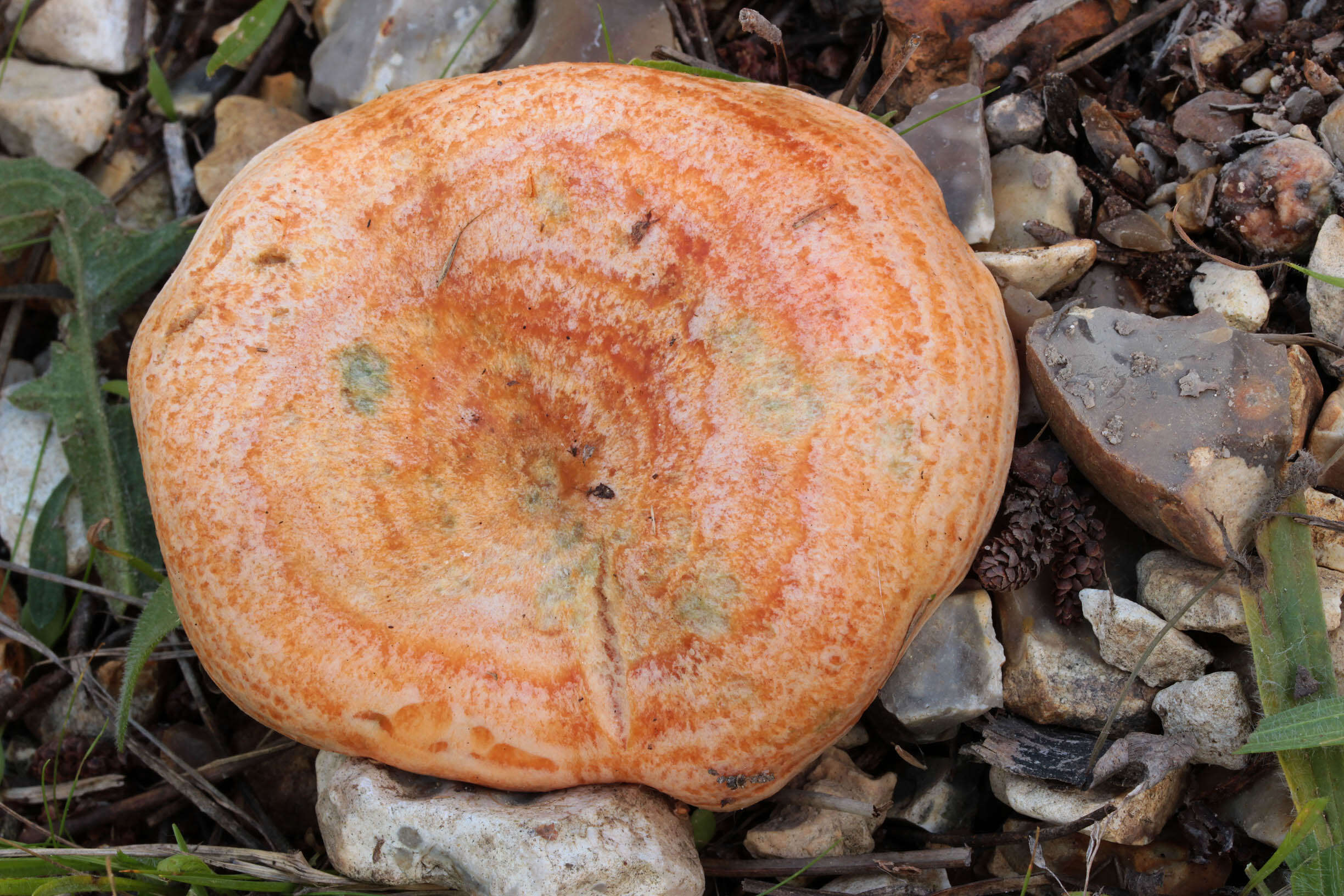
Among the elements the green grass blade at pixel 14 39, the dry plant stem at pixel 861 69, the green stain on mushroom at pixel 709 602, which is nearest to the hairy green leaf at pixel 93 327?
the green grass blade at pixel 14 39

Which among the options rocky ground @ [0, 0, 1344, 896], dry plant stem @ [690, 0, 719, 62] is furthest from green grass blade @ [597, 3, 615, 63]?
dry plant stem @ [690, 0, 719, 62]

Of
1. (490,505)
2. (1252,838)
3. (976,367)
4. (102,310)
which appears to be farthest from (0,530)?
(1252,838)

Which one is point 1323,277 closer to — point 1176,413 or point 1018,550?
point 1176,413

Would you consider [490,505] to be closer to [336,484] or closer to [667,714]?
[336,484]

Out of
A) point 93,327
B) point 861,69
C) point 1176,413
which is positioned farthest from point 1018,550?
point 93,327

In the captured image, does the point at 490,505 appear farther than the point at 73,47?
No

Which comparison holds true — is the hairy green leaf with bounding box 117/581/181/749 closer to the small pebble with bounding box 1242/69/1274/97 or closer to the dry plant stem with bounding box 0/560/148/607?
the dry plant stem with bounding box 0/560/148/607
